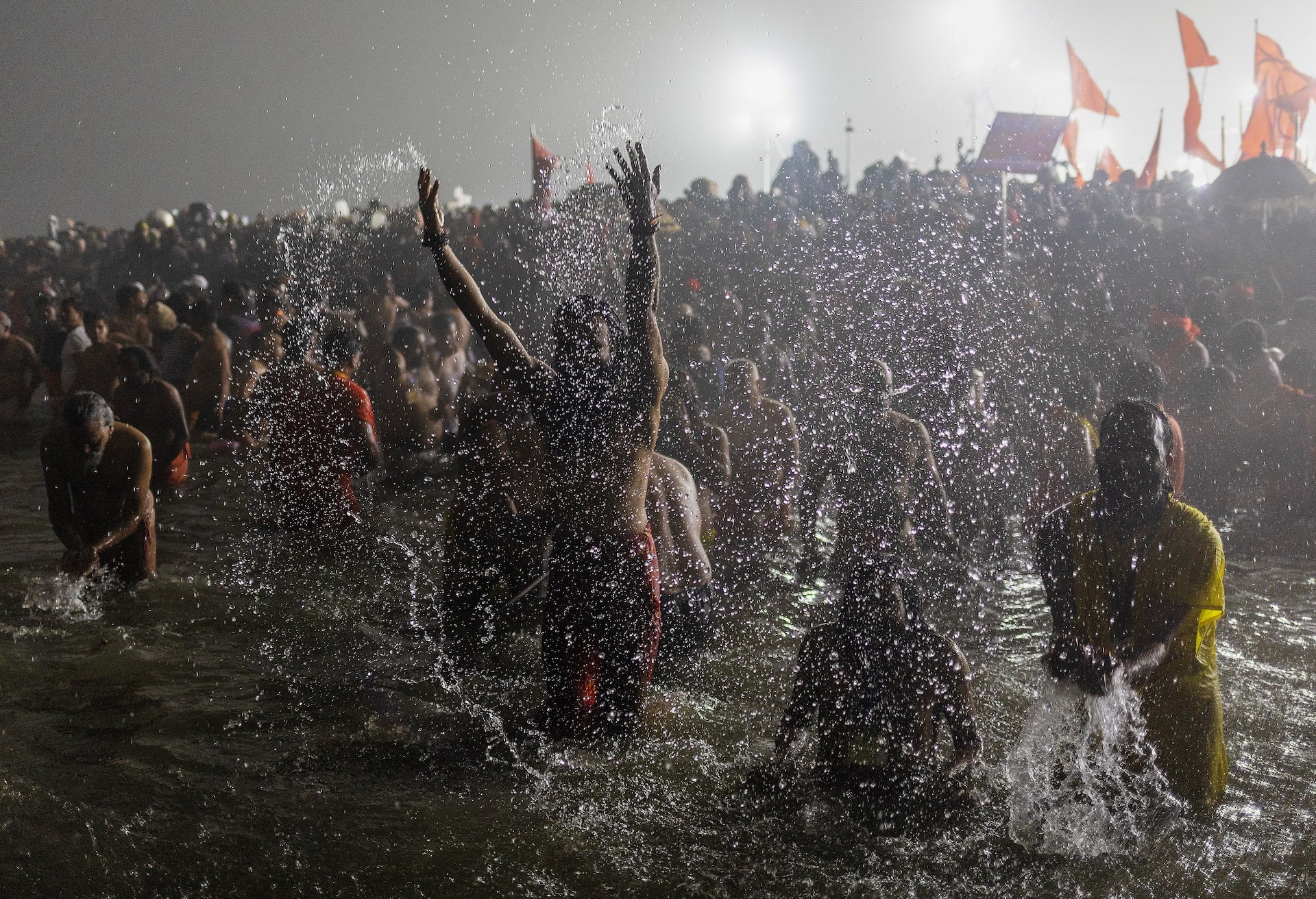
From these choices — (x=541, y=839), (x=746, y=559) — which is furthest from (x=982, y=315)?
(x=541, y=839)

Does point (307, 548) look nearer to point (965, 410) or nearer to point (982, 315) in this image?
point (965, 410)

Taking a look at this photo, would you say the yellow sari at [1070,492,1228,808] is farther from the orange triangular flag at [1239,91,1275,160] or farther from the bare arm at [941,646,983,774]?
the orange triangular flag at [1239,91,1275,160]

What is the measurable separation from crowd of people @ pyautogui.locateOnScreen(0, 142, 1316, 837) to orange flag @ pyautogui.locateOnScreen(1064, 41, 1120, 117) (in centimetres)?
498

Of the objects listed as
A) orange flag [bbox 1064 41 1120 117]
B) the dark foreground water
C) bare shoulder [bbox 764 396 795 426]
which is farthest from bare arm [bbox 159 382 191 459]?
orange flag [bbox 1064 41 1120 117]

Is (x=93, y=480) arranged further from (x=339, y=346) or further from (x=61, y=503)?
(x=339, y=346)

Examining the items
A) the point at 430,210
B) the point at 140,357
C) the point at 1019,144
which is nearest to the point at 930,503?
the point at 430,210

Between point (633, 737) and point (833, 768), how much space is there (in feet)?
2.63

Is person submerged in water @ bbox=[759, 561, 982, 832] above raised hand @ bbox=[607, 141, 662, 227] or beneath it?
beneath

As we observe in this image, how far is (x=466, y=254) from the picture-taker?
44.1 ft

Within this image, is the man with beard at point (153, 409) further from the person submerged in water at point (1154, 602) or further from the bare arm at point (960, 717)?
the person submerged in water at point (1154, 602)

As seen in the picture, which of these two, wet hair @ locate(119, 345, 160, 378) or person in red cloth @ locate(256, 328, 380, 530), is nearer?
person in red cloth @ locate(256, 328, 380, 530)

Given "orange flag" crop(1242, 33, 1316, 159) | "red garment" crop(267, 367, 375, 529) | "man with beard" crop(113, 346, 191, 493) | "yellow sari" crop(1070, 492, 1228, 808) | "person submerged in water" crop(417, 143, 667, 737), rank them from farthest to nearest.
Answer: "orange flag" crop(1242, 33, 1316, 159) < "man with beard" crop(113, 346, 191, 493) < "red garment" crop(267, 367, 375, 529) < "person submerged in water" crop(417, 143, 667, 737) < "yellow sari" crop(1070, 492, 1228, 808)

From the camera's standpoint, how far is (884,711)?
3.28 metres

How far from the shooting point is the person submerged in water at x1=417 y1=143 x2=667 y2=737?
344 centimetres
